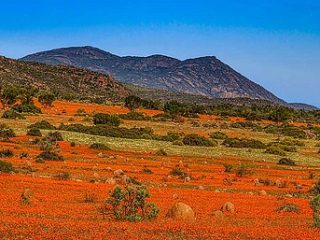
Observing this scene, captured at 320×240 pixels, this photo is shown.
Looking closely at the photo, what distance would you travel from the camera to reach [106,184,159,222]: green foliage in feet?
74.8

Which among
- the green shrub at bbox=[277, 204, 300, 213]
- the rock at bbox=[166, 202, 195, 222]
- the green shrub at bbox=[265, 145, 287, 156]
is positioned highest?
the green shrub at bbox=[265, 145, 287, 156]

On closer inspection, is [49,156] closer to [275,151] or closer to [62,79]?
[275,151]

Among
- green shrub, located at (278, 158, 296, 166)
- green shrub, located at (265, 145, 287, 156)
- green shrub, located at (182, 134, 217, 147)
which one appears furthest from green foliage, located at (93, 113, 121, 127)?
green shrub, located at (278, 158, 296, 166)

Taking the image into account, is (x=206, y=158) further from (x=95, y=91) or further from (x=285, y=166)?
(x=95, y=91)

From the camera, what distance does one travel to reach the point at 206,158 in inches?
2261

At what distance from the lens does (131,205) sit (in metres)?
23.6

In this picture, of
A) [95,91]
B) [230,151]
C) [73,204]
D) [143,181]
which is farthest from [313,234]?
[95,91]

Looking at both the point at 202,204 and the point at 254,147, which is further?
the point at 254,147

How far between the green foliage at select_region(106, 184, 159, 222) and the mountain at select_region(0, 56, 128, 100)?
127676mm

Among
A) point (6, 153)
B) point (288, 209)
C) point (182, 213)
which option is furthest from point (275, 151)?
point (182, 213)

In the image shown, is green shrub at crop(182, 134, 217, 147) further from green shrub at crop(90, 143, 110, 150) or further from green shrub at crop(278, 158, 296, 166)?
green shrub at crop(90, 143, 110, 150)

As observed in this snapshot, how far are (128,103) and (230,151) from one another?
61079mm

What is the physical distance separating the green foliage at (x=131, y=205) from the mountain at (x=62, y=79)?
12768 centimetres

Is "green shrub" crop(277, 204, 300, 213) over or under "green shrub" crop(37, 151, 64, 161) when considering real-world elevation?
under
